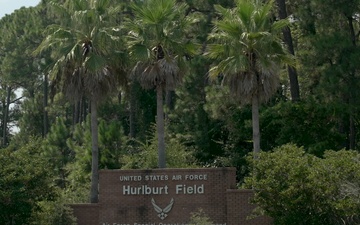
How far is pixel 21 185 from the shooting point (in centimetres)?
3025

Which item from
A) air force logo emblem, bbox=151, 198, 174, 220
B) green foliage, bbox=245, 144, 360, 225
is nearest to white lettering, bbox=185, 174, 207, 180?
air force logo emblem, bbox=151, 198, 174, 220

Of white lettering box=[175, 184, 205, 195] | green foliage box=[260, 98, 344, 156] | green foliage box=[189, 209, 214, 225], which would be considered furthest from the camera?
green foliage box=[260, 98, 344, 156]

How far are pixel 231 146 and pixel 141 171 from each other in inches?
502

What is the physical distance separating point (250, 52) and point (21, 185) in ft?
31.9

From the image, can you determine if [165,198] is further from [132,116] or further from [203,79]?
[132,116]

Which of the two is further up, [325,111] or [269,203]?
[325,111]

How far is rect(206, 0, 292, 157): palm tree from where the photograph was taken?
104 feet

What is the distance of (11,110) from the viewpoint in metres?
83.1

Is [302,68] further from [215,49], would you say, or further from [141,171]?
[141,171]

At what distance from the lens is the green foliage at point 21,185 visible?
1167 inches

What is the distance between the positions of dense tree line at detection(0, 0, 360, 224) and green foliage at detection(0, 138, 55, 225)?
2.6 inches

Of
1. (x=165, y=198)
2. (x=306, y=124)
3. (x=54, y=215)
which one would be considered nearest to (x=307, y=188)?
(x=165, y=198)

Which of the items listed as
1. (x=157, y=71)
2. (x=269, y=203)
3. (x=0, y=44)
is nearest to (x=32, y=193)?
(x=157, y=71)

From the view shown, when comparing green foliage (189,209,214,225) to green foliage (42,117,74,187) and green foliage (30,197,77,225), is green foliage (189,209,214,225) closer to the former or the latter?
green foliage (30,197,77,225)
